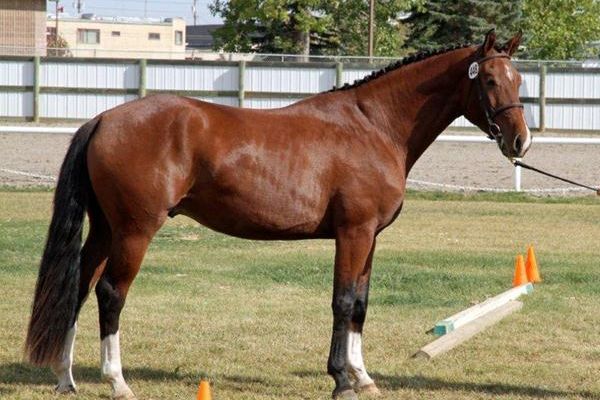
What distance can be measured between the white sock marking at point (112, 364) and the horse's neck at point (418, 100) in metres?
2.27

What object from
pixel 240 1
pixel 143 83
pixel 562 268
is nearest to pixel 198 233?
pixel 562 268

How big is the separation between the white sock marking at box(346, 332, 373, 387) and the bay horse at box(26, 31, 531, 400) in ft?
0.12

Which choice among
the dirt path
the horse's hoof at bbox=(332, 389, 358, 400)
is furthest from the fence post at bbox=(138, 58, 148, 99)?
the horse's hoof at bbox=(332, 389, 358, 400)

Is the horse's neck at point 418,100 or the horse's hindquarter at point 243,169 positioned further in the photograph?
the horse's neck at point 418,100

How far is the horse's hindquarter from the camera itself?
7465 mm

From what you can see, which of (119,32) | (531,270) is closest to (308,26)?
(531,270)

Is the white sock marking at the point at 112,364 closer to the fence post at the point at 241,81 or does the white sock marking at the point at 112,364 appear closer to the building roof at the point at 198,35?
the fence post at the point at 241,81

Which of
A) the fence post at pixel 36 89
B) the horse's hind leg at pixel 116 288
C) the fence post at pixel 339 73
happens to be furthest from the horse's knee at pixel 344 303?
the fence post at pixel 36 89

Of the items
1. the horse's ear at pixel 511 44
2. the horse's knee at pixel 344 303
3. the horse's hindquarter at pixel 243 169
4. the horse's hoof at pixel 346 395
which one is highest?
the horse's ear at pixel 511 44

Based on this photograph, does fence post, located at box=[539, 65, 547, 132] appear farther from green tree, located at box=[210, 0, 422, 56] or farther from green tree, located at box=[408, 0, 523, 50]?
green tree, located at box=[408, 0, 523, 50]

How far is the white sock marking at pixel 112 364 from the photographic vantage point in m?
7.54

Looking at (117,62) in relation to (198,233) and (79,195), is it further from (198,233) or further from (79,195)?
(79,195)

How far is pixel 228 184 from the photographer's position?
7559mm

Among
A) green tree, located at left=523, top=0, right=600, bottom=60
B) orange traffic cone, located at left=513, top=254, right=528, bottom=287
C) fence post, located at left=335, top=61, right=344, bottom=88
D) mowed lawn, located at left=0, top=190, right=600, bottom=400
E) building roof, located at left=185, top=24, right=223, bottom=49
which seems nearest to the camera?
mowed lawn, located at left=0, top=190, right=600, bottom=400
